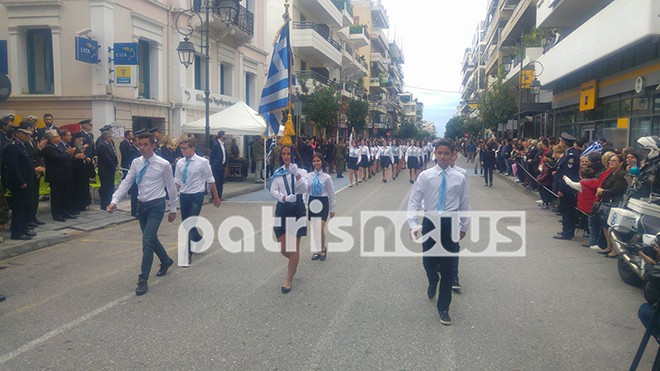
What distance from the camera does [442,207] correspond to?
5410 mm

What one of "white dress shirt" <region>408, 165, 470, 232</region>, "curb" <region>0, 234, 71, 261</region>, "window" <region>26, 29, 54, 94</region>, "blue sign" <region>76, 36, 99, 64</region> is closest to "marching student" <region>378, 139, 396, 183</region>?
"blue sign" <region>76, 36, 99, 64</region>

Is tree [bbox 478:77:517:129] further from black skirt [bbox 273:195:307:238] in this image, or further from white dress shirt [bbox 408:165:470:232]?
white dress shirt [bbox 408:165:470:232]

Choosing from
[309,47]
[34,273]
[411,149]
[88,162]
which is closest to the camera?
[34,273]

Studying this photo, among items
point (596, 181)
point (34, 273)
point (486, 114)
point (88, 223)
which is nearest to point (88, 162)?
point (88, 223)

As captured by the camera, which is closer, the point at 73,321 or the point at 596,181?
the point at 73,321

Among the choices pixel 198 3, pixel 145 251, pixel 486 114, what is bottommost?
pixel 145 251

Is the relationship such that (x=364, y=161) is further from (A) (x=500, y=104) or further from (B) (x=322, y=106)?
(A) (x=500, y=104)

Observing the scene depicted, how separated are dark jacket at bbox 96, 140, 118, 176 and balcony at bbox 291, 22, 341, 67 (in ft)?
79.3

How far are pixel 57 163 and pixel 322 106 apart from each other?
861 inches

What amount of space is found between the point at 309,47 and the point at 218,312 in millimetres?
31684

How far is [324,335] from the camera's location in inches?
193

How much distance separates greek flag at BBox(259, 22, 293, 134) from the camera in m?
14.1

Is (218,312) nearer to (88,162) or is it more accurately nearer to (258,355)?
(258,355)

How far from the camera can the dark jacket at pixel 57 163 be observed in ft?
33.8
